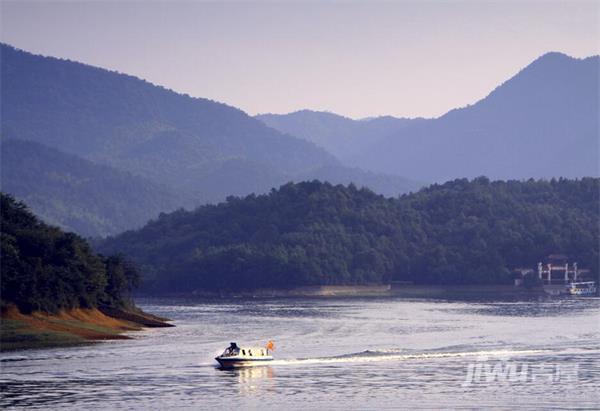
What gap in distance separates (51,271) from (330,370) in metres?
44.7

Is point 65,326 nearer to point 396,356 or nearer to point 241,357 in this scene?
point 241,357

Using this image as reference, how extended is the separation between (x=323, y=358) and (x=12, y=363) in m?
23.0

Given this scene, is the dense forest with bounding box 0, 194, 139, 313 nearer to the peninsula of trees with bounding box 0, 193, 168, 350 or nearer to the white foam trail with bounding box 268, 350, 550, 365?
the peninsula of trees with bounding box 0, 193, 168, 350

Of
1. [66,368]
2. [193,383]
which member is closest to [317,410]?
[193,383]

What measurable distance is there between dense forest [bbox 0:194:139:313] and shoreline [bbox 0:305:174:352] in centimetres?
102

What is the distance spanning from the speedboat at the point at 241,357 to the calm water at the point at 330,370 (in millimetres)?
1191

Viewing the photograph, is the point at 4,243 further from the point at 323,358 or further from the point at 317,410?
the point at 317,410

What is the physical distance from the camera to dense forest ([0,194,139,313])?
409 ft

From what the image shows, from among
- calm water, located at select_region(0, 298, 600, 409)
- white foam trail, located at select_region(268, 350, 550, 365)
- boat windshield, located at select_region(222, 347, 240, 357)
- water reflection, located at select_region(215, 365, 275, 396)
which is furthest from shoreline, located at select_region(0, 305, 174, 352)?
white foam trail, located at select_region(268, 350, 550, 365)

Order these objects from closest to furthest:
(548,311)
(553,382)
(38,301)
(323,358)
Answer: (553,382)
(323,358)
(38,301)
(548,311)

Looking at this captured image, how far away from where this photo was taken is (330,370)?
94562mm

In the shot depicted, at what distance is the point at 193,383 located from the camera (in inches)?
3408

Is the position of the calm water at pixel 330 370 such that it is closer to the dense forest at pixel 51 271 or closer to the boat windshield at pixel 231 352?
the boat windshield at pixel 231 352

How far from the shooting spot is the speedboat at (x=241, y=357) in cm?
9581
